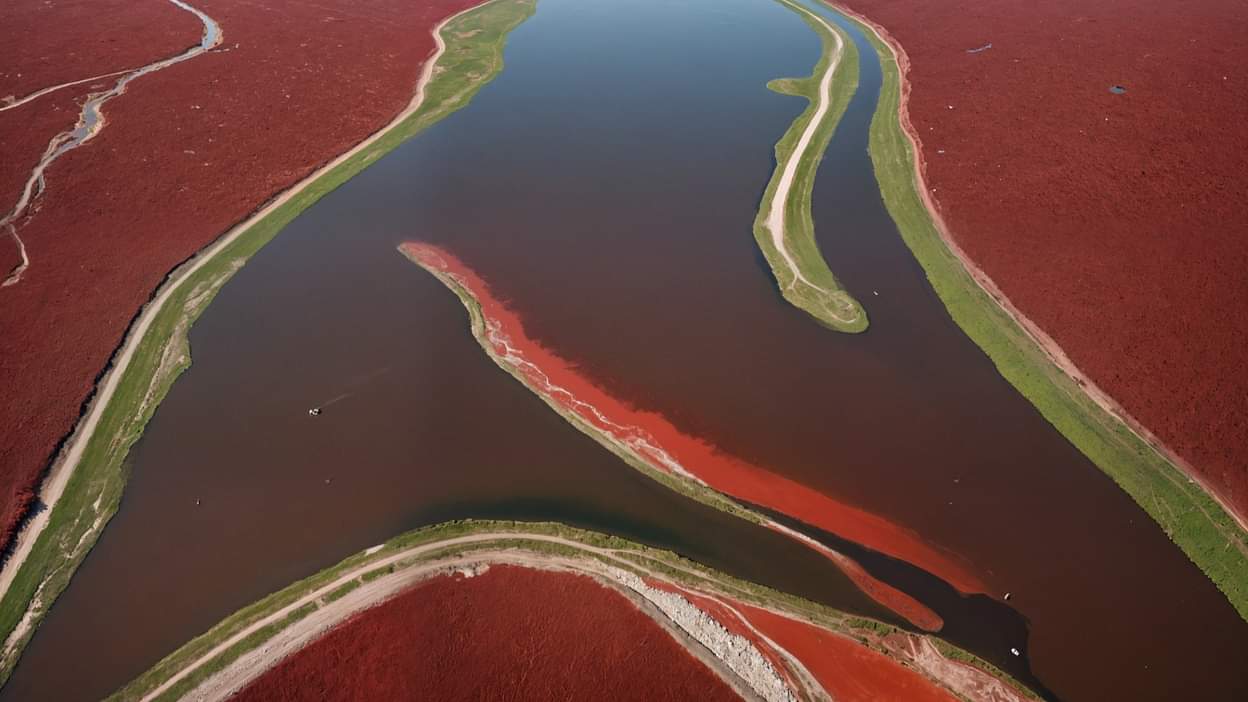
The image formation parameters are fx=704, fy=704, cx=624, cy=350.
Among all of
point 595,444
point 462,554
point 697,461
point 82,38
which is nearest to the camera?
point 462,554

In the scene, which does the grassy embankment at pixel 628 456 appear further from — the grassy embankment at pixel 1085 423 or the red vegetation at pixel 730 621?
the grassy embankment at pixel 1085 423

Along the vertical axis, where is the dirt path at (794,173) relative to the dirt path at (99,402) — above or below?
above

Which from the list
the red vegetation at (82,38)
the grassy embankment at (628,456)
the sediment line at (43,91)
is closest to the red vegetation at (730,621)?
the grassy embankment at (628,456)

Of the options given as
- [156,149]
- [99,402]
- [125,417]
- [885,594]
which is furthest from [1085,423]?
[156,149]

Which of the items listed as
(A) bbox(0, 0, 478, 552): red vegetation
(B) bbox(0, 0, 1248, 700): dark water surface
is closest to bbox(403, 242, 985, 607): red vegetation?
(B) bbox(0, 0, 1248, 700): dark water surface

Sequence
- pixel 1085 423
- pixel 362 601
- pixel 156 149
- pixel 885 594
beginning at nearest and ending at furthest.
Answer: pixel 362 601, pixel 885 594, pixel 1085 423, pixel 156 149

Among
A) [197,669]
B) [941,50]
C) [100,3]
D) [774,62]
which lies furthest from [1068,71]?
[100,3]

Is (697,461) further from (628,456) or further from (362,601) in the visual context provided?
(362,601)
